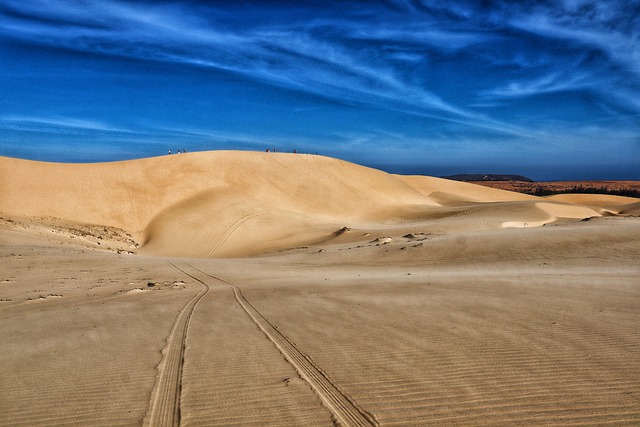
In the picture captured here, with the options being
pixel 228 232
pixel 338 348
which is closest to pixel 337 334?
pixel 338 348

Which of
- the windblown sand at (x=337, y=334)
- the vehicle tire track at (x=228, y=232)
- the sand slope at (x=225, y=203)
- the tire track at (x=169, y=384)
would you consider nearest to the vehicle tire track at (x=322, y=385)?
the windblown sand at (x=337, y=334)

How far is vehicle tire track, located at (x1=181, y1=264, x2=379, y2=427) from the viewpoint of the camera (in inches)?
153

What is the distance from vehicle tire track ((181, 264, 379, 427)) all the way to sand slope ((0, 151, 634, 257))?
18328mm

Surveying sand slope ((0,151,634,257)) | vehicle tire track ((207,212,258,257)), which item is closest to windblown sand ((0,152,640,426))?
vehicle tire track ((207,212,258,257))

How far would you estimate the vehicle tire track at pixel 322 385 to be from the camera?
3896 mm

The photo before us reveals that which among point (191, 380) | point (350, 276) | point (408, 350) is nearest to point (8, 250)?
point (350, 276)

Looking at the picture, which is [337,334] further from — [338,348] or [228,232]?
[228,232]

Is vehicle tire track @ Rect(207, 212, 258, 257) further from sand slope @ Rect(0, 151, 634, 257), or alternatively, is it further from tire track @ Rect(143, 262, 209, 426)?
tire track @ Rect(143, 262, 209, 426)

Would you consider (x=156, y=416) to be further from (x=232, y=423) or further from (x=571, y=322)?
(x=571, y=322)

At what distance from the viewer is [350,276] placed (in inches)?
524

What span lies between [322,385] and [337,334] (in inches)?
77.2

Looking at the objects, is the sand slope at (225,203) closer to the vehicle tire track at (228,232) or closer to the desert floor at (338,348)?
the vehicle tire track at (228,232)

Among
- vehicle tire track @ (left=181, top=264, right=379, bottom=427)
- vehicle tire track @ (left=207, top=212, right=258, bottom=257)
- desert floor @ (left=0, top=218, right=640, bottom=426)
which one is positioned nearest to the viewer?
vehicle tire track @ (left=181, top=264, right=379, bottom=427)

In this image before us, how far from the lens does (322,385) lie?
4.59 metres
